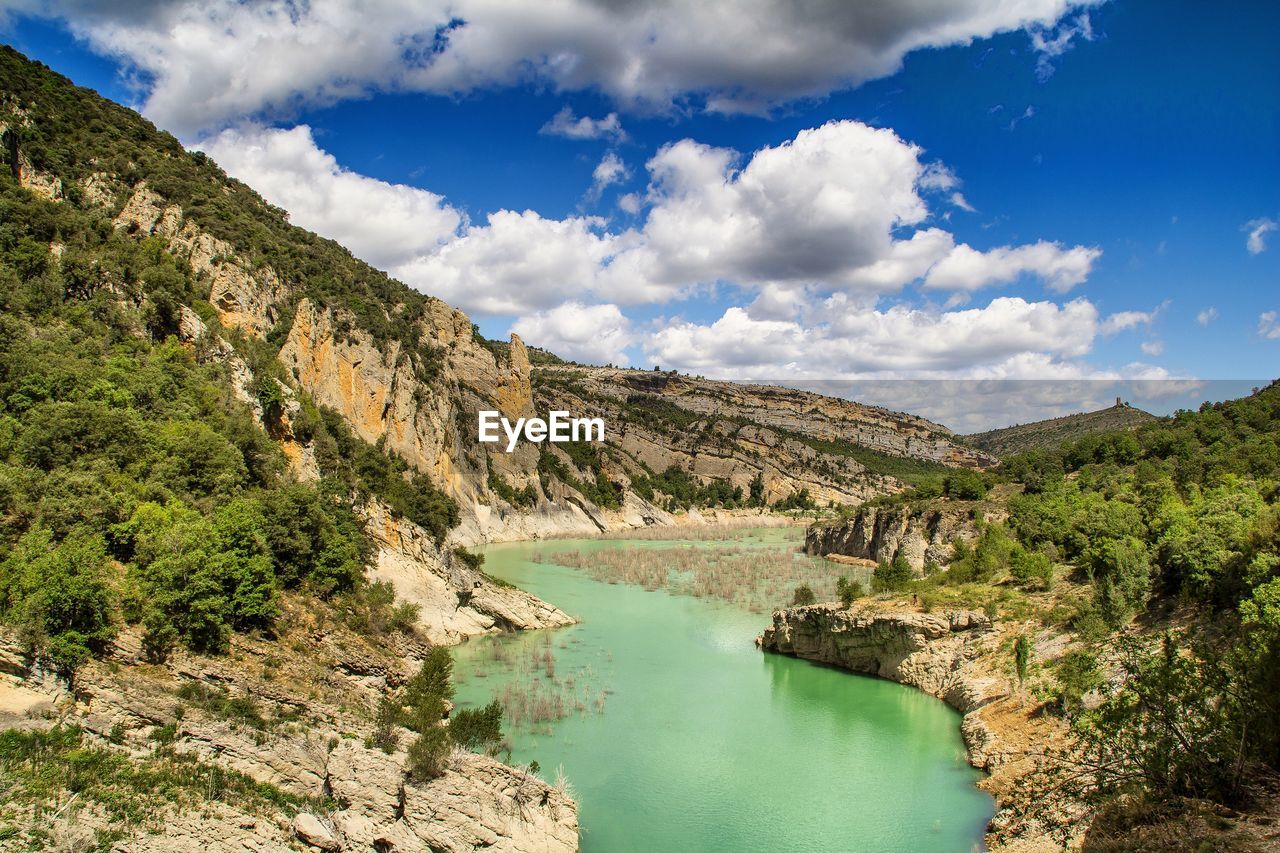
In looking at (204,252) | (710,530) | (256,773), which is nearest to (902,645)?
(256,773)

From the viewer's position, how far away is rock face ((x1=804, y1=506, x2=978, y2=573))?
168 feet

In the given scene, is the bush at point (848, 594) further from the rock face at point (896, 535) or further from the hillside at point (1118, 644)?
the rock face at point (896, 535)

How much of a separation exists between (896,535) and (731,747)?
42027 mm

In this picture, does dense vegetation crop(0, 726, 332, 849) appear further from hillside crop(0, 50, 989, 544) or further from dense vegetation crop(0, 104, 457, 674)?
hillside crop(0, 50, 989, 544)

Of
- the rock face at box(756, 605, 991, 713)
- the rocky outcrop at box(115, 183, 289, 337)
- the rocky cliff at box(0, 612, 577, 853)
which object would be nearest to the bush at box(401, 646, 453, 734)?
the rocky cliff at box(0, 612, 577, 853)

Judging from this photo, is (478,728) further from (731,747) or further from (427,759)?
(731,747)

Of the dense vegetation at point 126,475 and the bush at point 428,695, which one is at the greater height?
the dense vegetation at point 126,475

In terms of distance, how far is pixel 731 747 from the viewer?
66.9ft

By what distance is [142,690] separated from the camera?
517 inches

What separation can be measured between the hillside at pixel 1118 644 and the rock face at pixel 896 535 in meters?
5.47

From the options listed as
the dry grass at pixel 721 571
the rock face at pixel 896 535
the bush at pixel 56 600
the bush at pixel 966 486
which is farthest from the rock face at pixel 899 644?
the bush at pixel 966 486

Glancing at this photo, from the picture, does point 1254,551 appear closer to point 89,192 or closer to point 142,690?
point 142,690

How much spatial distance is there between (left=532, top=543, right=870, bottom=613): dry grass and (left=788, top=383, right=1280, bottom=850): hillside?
10.6m

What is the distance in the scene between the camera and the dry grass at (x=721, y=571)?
153 feet
